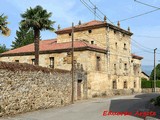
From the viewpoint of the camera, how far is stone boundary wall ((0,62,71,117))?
15.2m

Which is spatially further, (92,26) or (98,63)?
(92,26)

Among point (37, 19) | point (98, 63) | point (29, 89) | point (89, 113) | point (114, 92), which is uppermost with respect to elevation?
point (37, 19)

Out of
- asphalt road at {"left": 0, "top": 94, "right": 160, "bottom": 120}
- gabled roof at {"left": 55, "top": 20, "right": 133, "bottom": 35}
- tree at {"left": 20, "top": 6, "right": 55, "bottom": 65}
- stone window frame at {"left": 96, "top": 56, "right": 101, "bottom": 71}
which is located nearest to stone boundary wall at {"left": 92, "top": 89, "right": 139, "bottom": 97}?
stone window frame at {"left": 96, "top": 56, "right": 101, "bottom": 71}

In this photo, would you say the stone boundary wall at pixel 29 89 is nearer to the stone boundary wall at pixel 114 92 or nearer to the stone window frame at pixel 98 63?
the stone boundary wall at pixel 114 92

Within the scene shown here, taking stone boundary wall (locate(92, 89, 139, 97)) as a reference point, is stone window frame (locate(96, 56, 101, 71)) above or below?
above

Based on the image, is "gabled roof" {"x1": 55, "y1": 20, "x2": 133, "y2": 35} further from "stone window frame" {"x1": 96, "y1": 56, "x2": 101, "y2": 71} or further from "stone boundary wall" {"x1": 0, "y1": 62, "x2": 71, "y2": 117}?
"stone boundary wall" {"x1": 0, "y1": 62, "x2": 71, "y2": 117}

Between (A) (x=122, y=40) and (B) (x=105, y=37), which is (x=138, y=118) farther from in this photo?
(A) (x=122, y=40)

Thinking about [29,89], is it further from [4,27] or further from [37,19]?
[37,19]

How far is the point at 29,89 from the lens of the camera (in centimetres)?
1739

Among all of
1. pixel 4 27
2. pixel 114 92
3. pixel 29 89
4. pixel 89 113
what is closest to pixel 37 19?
pixel 4 27

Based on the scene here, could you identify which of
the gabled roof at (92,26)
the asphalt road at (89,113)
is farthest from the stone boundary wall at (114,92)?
the asphalt road at (89,113)

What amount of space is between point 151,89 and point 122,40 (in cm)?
1597

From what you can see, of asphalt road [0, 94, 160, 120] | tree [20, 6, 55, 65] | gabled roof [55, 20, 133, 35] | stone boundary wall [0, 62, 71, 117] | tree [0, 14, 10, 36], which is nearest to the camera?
asphalt road [0, 94, 160, 120]

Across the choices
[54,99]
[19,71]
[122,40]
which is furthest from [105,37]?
[19,71]
